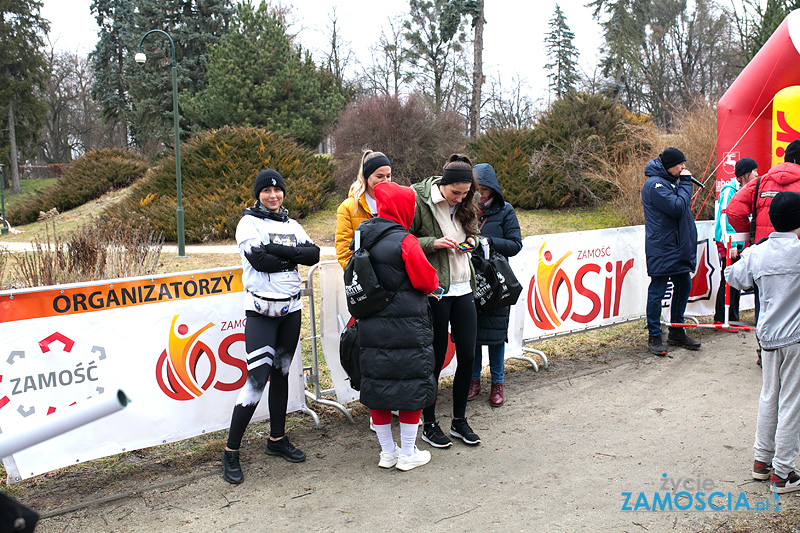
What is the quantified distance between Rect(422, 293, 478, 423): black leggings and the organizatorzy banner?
1.45 meters

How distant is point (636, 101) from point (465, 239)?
43.1 m

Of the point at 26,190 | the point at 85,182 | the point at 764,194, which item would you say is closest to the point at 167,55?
the point at 85,182

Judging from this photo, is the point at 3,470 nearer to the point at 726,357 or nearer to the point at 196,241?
the point at 726,357

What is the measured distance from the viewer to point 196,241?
63.5 ft

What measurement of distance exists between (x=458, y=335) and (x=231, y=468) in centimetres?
179

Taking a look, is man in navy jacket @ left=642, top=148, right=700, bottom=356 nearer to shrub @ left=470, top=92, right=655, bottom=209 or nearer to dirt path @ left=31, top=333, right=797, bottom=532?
dirt path @ left=31, top=333, right=797, bottom=532

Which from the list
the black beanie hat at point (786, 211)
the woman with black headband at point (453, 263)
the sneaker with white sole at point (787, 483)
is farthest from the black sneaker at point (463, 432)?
the black beanie hat at point (786, 211)

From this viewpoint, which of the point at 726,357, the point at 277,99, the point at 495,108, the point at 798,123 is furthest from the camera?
the point at 495,108

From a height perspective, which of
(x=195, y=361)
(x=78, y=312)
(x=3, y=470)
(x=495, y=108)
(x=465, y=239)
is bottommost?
(x=3, y=470)

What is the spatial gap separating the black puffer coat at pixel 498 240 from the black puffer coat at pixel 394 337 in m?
1.44

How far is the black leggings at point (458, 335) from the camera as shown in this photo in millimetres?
4387

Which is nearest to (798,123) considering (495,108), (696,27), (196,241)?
(196,241)

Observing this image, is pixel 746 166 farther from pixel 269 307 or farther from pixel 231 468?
pixel 231 468

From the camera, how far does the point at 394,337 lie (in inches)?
150
